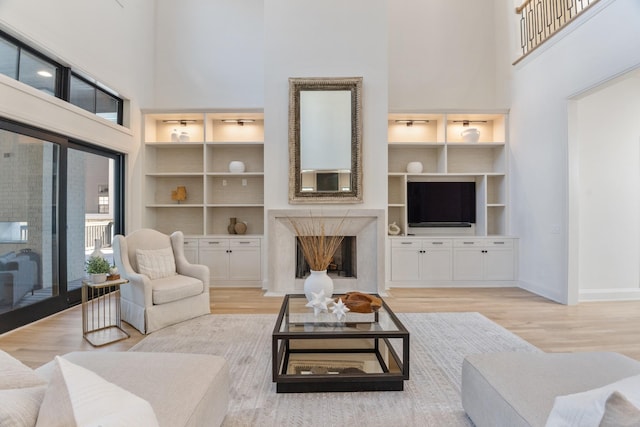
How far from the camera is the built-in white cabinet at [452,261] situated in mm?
5262

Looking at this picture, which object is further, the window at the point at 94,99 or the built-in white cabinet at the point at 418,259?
the built-in white cabinet at the point at 418,259

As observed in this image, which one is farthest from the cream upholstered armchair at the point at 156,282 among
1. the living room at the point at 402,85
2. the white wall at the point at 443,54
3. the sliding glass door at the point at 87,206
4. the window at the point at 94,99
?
the white wall at the point at 443,54

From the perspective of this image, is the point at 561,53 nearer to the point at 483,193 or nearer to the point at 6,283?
the point at 483,193

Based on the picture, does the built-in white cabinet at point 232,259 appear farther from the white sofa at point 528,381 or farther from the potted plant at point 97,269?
the white sofa at point 528,381

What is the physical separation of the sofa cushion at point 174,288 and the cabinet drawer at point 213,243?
4.68ft

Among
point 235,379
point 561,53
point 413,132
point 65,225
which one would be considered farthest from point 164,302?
point 561,53

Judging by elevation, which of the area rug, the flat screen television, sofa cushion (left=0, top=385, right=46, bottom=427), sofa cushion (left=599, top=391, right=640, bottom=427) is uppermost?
the flat screen television

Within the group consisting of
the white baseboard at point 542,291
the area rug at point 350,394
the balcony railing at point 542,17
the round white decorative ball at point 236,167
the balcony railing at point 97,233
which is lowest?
the area rug at point 350,394

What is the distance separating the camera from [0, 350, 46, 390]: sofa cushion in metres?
0.96

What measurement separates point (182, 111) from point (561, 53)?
17.9 feet

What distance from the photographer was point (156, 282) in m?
3.58

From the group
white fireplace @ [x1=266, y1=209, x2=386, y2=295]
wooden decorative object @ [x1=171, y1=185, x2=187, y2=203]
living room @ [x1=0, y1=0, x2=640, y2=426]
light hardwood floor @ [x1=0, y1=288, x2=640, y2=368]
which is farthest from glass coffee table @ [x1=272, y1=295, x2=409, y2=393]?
wooden decorative object @ [x1=171, y1=185, x2=187, y2=203]

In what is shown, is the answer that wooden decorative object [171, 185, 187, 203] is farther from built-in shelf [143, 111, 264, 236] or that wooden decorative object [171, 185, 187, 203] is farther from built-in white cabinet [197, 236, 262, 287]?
built-in white cabinet [197, 236, 262, 287]

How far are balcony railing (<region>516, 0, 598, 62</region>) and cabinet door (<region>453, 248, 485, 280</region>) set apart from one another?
3.08m
